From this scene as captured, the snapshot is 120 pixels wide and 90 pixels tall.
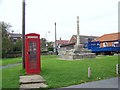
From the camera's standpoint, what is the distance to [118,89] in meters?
10.0

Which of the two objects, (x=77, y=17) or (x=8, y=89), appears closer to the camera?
(x=8, y=89)

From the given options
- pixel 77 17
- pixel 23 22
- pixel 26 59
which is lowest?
pixel 26 59

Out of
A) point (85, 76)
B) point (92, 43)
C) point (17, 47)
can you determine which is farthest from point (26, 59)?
point (17, 47)

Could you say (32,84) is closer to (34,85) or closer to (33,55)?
(34,85)

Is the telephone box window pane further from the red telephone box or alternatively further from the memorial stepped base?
the memorial stepped base

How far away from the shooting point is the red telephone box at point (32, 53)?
15219 mm

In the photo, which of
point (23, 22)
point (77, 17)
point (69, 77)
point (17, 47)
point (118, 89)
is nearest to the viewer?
point (118, 89)

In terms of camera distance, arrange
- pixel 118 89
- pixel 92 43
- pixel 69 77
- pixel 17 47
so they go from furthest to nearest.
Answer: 1. pixel 17 47
2. pixel 92 43
3. pixel 69 77
4. pixel 118 89

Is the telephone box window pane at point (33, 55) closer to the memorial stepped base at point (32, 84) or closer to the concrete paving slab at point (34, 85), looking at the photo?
the memorial stepped base at point (32, 84)

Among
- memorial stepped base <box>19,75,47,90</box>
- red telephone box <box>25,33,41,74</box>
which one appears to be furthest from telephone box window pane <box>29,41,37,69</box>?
memorial stepped base <box>19,75,47,90</box>

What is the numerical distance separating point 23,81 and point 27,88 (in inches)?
59.3

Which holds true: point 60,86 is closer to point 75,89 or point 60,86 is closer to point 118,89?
point 75,89

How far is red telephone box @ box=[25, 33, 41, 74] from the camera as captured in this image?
15.2 metres

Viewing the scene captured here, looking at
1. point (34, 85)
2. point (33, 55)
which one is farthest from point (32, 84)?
point (33, 55)
